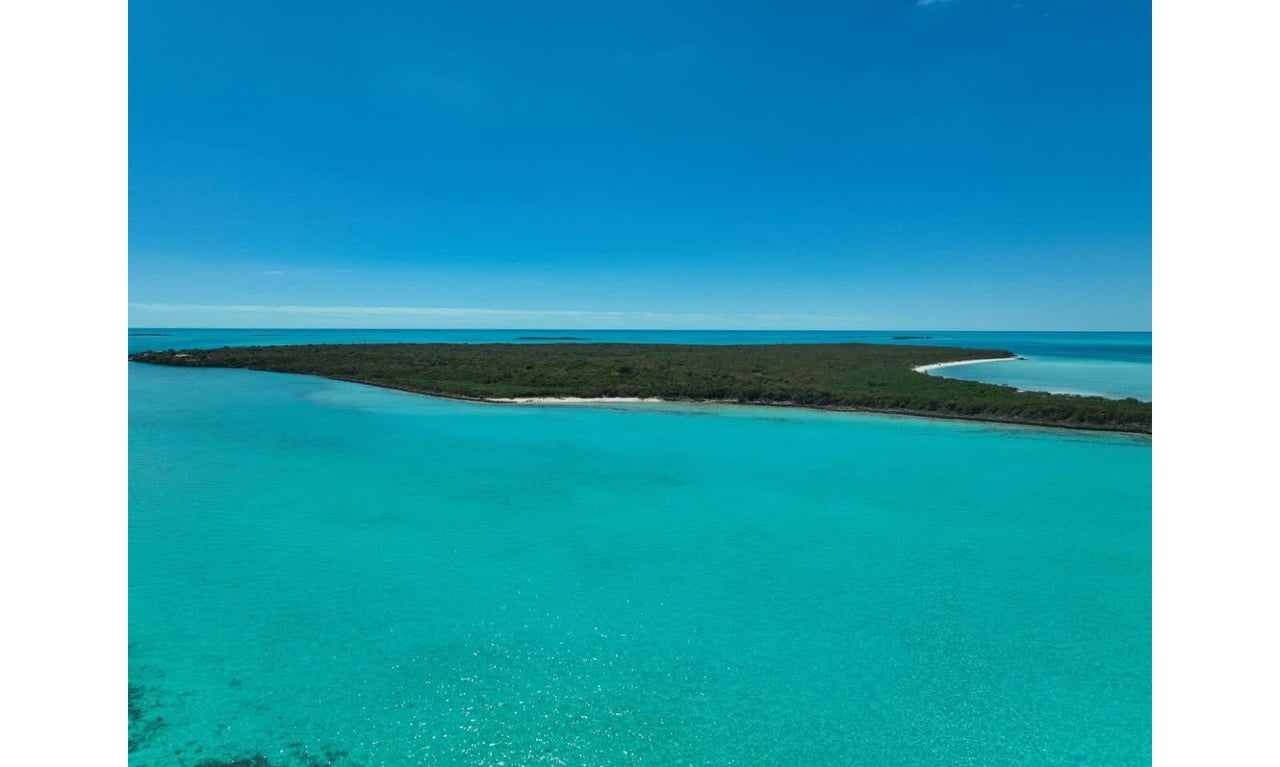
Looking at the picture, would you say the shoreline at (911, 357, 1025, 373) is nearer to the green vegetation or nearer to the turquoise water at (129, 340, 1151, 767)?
the green vegetation

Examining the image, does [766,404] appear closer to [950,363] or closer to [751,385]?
[751,385]

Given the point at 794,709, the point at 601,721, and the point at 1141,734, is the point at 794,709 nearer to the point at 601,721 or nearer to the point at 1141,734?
the point at 601,721

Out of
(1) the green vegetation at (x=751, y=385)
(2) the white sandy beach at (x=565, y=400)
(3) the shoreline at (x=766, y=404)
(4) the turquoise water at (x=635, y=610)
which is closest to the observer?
(4) the turquoise water at (x=635, y=610)

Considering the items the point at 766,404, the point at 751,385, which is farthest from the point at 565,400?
the point at 766,404

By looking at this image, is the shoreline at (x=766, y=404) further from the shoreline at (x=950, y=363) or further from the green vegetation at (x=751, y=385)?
the shoreline at (x=950, y=363)

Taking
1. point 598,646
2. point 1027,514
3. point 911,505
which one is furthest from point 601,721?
point 1027,514

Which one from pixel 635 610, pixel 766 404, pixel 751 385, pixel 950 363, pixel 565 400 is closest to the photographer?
pixel 635 610

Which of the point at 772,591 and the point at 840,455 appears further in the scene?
the point at 840,455

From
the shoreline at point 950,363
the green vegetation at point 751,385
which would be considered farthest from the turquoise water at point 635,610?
the shoreline at point 950,363
